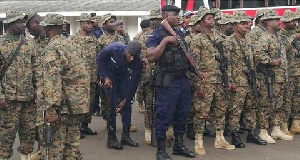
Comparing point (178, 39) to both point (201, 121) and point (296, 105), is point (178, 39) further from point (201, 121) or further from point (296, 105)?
point (296, 105)

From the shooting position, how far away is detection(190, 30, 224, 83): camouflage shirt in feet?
18.6

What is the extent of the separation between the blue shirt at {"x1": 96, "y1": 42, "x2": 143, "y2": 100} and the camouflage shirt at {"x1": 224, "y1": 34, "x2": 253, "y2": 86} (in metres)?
1.35

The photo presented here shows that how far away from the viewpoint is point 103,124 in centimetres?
761

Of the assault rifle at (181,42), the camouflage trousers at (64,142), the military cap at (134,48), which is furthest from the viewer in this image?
the military cap at (134,48)

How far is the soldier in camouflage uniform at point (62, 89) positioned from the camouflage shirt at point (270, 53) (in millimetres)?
2997

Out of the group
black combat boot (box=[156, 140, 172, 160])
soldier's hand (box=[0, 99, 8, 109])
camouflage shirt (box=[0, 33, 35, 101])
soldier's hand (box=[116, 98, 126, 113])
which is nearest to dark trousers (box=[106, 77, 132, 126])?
soldier's hand (box=[116, 98, 126, 113])

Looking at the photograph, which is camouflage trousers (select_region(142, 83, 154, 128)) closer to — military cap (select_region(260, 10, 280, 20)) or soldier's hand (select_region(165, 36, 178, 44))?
soldier's hand (select_region(165, 36, 178, 44))

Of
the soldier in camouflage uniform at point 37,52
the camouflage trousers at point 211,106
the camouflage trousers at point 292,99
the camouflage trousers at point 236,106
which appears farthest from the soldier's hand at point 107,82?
the camouflage trousers at point 292,99

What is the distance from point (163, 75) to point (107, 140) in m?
1.57

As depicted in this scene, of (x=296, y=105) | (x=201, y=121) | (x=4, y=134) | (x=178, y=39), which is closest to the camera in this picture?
(x=4, y=134)

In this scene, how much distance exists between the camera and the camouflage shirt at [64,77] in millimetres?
4078

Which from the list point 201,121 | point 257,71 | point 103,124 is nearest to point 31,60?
point 201,121

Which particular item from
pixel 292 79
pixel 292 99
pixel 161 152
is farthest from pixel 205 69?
pixel 292 99

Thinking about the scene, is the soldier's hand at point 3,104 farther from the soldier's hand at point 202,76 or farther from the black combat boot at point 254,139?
the black combat boot at point 254,139
